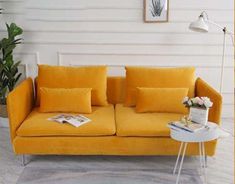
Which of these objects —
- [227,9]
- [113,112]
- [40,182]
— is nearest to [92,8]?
[113,112]

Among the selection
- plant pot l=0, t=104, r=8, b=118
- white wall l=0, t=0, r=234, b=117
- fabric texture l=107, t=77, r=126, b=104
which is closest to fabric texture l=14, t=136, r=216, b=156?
fabric texture l=107, t=77, r=126, b=104

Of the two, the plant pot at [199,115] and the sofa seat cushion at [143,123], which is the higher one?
the plant pot at [199,115]

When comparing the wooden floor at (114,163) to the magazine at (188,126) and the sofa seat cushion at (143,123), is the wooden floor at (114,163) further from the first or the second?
the magazine at (188,126)

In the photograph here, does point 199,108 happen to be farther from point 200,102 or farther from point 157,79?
point 157,79

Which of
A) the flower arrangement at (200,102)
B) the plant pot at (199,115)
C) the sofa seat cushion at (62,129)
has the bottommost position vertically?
the sofa seat cushion at (62,129)

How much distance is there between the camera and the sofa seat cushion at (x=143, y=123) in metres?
2.54

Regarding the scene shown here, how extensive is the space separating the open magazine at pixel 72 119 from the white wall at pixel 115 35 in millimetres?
1045

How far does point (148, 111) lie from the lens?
2904 millimetres

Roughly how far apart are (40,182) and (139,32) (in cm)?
208

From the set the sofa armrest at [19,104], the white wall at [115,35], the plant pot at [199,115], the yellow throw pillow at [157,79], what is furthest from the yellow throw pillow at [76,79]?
the plant pot at [199,115]

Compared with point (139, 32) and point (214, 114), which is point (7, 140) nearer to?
point (139, 32)

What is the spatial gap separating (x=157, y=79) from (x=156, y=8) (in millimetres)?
959

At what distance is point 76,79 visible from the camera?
306 centimetres

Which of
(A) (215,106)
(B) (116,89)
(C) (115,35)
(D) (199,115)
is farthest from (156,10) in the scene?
(D) (199,115)
